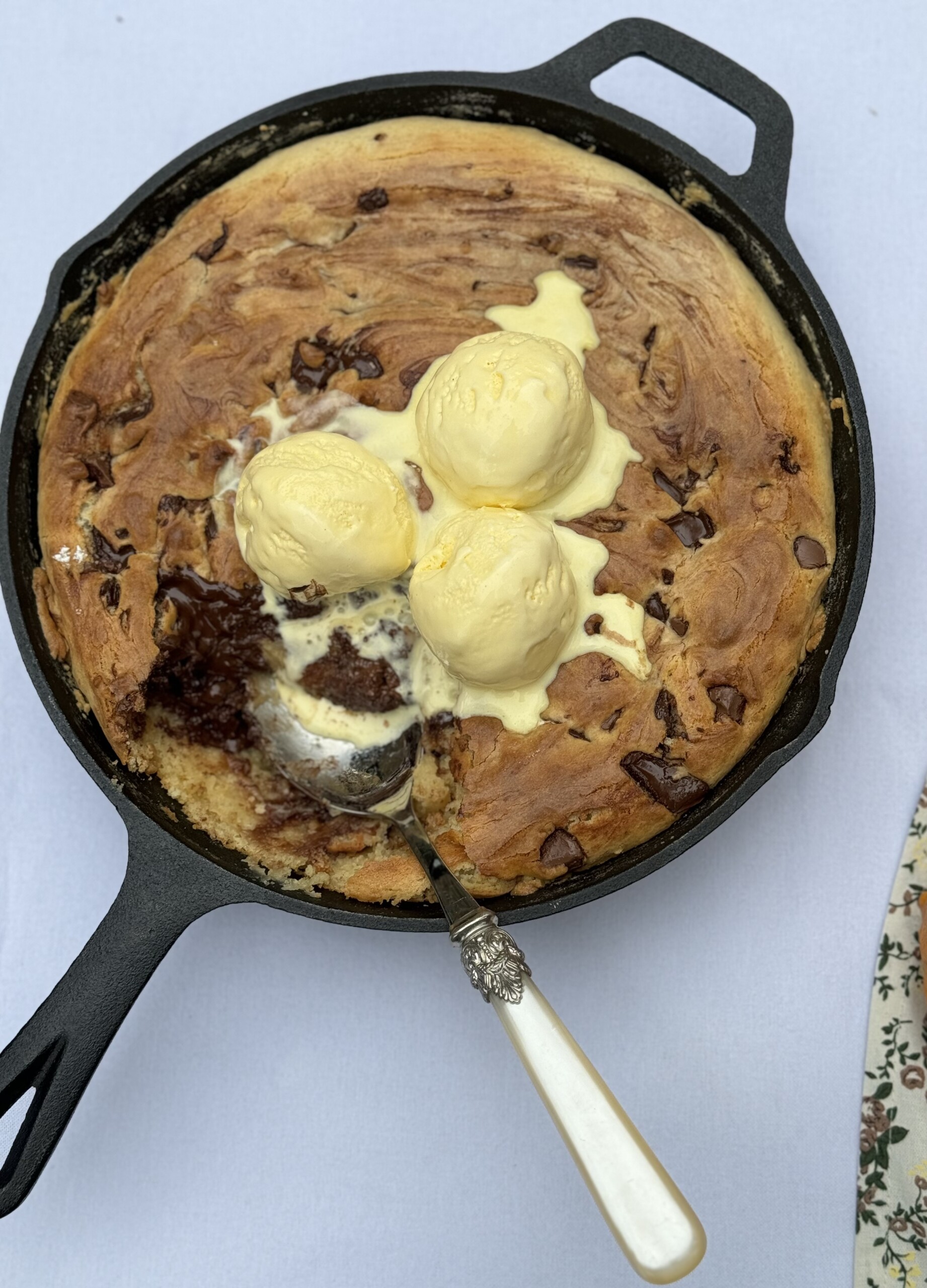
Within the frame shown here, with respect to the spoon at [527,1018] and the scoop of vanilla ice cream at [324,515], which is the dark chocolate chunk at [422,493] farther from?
the spoon at [527,1018]

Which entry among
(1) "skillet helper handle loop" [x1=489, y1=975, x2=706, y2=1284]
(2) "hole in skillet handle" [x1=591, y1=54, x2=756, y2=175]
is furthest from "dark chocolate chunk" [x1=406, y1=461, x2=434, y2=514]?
(2) "hole in skillet handle" [x1=591, y1=54, x2=756, y2=175]

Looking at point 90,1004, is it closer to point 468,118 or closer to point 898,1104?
point 898,1104

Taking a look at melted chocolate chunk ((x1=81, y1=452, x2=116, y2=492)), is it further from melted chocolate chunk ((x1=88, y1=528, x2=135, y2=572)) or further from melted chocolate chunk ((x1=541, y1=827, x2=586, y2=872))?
melted chocolate chunk ((x1=541, y1=827, x2=586, y2=872))

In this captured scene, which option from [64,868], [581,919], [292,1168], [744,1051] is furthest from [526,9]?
[292,1168]

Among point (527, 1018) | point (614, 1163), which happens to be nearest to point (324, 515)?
point (527, 1018)

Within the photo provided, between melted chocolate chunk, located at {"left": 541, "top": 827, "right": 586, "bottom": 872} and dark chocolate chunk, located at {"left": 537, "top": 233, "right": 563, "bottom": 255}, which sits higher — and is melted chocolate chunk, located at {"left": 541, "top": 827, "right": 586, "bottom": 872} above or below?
below
